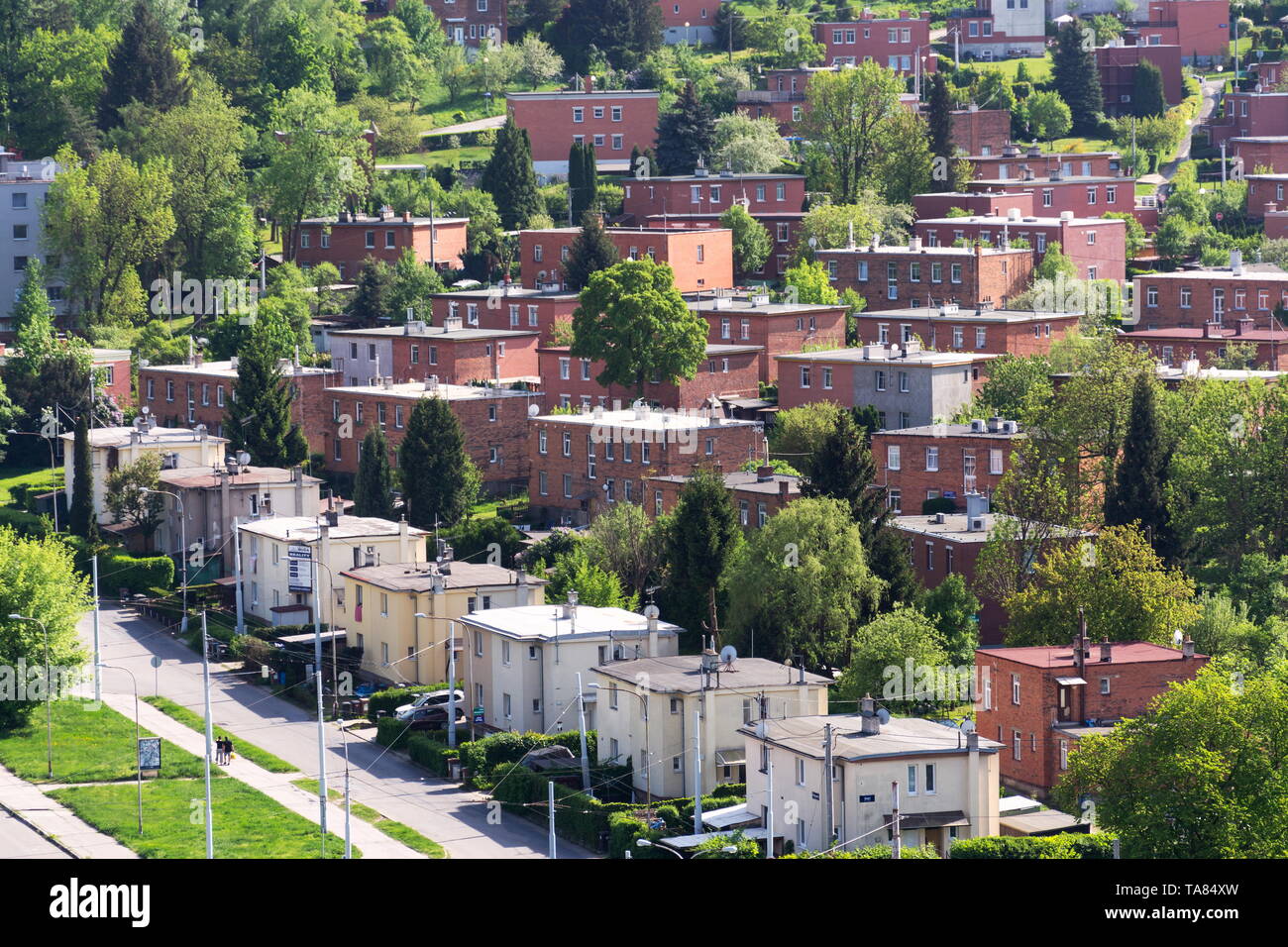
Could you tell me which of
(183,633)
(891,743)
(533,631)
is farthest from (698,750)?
(183,633)

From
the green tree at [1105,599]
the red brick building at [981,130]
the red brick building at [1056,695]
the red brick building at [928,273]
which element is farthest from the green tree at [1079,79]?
the red brick building at [1056,695]

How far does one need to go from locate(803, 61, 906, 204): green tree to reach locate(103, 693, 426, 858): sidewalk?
7044cm

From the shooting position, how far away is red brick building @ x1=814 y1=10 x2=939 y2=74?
490 feet

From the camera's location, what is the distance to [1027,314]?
90.9 metres

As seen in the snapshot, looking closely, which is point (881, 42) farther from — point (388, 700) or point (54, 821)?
point (54, 821)

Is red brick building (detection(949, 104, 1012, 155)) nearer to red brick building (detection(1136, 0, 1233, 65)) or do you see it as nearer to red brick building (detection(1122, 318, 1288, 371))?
red brick building (detection(1136, 0, 1233, 65))

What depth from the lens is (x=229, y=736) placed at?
5722cm

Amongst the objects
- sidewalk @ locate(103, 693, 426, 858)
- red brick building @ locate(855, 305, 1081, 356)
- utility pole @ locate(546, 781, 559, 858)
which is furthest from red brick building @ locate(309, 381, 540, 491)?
utility pole @ locate(546, 781, 559, 858)

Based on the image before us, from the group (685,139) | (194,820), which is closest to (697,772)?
(194,820)

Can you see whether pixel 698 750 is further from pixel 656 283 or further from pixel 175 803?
pixel 656 283

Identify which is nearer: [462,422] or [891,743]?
[891,743]

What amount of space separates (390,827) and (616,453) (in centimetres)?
2923
